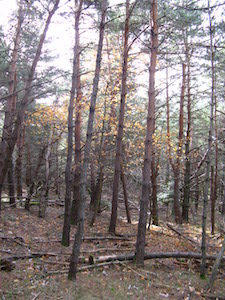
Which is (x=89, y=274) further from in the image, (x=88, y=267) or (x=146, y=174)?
(x=146, y=174)

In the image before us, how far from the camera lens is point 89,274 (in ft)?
21.2

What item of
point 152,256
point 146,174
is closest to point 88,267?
point 152,256

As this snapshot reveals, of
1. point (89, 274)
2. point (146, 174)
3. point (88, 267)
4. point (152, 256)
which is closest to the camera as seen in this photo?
point (89, 274)

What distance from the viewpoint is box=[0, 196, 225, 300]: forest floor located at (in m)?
5.46

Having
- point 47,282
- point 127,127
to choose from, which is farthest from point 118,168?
point 47,282

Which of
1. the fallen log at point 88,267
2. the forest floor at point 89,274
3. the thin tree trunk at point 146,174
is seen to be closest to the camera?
the forest floor at point 89,274

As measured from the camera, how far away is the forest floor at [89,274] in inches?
215

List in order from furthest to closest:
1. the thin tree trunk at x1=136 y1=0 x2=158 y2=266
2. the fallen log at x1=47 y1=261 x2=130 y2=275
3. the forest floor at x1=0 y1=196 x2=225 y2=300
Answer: the thin tree trunk at x1=136 y1=0 x2=158 y2=266, the fallen log at x1=47 y1=261 x2=130 y2=275, the forest floor at x1=0 y1=196 x2=225 y2=300

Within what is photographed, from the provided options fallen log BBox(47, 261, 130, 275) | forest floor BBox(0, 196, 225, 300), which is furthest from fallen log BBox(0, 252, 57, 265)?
fallen log BBox(47, 261, 130, 275)

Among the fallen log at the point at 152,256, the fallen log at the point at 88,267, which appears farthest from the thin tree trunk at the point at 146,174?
the fallen log at the point at 88,267

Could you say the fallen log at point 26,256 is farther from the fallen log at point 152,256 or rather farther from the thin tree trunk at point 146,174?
the thin tree trunk at point 146,174

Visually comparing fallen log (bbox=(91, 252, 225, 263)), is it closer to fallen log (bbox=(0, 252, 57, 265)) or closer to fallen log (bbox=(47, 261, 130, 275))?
fallen log (bbox=(47, 261, 130, 275))

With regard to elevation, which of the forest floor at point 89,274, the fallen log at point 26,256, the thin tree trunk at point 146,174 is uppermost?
the thin tree trunk at point 146,174

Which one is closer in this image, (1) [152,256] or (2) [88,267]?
(2) [88,267]
